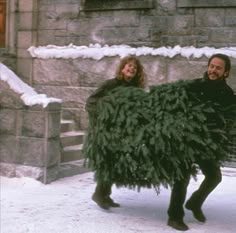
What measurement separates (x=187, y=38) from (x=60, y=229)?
453cm

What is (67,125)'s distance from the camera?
8578mm

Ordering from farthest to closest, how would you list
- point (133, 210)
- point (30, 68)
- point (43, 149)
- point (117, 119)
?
point (30, 68) < point (43, 149) < point (133, 210) < point (117, 119)

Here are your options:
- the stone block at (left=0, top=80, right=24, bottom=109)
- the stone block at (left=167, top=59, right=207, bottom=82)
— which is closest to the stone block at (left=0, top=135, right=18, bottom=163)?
the stone block at (left=0, top=80, right=24, bottom=109)

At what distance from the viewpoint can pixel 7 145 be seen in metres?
6.98

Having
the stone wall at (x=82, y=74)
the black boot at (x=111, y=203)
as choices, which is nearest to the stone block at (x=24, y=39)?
the stone wall at (x=82, y=74)

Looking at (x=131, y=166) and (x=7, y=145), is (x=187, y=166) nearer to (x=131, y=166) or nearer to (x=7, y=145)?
(x=131, y=166)

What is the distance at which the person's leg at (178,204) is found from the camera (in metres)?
4.67

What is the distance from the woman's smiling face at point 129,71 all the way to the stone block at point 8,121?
7.33 ft

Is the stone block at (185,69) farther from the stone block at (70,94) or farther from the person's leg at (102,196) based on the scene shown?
the person's leg at (102,196)

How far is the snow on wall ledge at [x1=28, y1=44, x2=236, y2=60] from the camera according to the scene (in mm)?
7975

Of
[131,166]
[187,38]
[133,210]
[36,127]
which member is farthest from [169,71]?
[131,166]

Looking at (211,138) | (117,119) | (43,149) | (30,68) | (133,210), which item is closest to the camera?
(211,138)

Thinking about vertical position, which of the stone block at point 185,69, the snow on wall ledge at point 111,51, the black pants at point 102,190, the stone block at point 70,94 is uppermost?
the snow on wall ledge at point 111,51

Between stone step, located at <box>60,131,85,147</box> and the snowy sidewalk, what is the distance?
1109 mm
